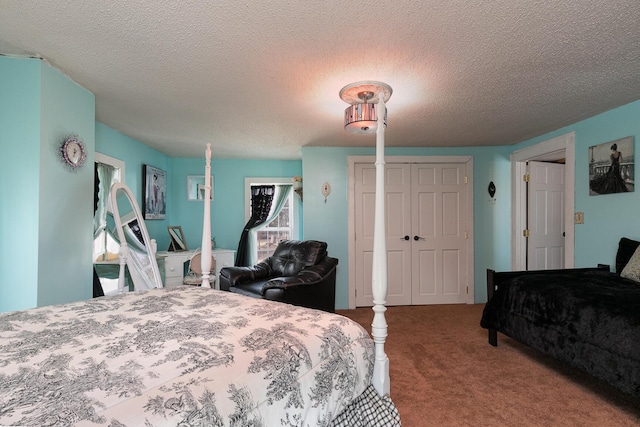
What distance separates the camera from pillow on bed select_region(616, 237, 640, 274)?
2.55 metres

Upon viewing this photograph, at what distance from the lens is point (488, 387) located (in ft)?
7.14

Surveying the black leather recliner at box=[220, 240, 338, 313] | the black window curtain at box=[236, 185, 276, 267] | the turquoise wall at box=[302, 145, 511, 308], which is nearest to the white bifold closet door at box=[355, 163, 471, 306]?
the turquoise wall at box=[302, 145, 511, 308]

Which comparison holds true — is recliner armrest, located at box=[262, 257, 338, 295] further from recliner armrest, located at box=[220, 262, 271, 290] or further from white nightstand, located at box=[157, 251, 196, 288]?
white nightstand, located at box=[157, 251, 196, 288]

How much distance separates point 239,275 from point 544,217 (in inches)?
150

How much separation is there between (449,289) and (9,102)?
468 cm

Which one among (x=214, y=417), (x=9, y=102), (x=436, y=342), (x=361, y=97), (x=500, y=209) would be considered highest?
(x=361, y=97)

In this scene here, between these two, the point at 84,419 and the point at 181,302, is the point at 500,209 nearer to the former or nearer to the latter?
the point at 181,302

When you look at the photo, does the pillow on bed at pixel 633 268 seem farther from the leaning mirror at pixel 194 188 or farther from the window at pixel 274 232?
the leaning mirror at pixel 194 188

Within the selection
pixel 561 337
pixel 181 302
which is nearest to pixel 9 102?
pixel 181 302

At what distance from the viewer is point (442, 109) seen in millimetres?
2811

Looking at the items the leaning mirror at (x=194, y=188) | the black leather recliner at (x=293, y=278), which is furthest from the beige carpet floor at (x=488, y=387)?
the leaning mirror at (x=194, y=188)

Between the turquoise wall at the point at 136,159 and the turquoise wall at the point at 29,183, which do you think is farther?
the turquoise wall at the point at 136,159

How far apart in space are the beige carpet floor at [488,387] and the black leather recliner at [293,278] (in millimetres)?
791

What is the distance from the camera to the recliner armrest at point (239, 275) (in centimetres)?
335
